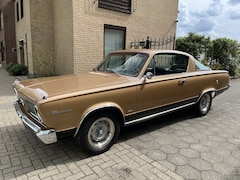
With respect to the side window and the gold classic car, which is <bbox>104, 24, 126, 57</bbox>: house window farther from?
the side window

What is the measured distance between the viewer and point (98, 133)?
329 centimetres

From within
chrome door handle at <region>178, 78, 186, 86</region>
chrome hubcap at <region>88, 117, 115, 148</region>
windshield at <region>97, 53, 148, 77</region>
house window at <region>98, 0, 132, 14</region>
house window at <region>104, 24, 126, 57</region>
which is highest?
house window at <region>98, 0, 132, 14</region>

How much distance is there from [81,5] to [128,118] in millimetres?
6031

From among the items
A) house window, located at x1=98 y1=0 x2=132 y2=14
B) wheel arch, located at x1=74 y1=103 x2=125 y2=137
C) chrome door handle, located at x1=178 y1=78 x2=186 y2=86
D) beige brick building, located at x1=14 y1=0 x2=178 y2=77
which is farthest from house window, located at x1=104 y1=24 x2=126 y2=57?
wheel arch, located at x1=74 y1=103 x2=125 y2=137

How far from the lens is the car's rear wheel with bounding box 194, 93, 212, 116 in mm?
5090

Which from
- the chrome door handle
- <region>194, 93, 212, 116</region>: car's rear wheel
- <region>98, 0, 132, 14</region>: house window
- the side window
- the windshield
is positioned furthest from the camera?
<region>98, 0, 132, 14</region>: house window

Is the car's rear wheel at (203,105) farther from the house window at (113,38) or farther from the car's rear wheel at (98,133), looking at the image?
the house window at (113,38)

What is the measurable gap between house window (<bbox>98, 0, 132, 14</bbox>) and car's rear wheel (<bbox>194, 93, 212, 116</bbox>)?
5.78m

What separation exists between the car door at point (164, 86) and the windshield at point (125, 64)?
0.21 m

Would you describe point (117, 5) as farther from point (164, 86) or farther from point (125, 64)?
point (164, 86)

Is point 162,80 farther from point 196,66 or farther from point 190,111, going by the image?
point 190,111

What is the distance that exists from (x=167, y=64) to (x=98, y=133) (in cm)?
239

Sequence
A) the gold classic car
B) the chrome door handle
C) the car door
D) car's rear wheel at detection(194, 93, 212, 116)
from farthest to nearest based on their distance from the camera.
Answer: car's rear wheel at detection(194, 93, 212, 116) < the chrome door handle < the car door < the gold classic car

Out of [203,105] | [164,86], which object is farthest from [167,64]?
[203,105]
